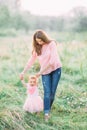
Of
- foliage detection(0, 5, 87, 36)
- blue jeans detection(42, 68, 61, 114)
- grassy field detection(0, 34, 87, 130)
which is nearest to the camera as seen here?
grassy field detection(0, 34, 87, 130)

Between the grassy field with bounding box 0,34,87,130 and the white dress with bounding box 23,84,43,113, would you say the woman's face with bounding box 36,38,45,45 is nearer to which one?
the white dress with bounding box 23,84,43,113

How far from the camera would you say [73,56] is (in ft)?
36.6

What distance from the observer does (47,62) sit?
6457 millimetres

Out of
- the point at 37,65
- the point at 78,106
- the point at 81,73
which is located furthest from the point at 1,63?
the point at 78,106

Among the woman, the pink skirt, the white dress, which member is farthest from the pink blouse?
the pink skirt

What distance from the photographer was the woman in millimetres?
6395

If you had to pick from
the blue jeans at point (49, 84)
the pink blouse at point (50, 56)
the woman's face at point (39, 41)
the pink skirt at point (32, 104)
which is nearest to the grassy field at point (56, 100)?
the pink skirt at point (32, 104)

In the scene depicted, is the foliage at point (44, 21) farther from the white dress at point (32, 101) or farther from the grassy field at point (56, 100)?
the white dress at point (32, 101)

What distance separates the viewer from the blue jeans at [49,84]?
650 centimetres

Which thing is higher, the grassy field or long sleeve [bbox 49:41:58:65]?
long sleeve [bbox 49:41:58:65]

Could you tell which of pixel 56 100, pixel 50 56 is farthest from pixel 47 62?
pixel 56 100

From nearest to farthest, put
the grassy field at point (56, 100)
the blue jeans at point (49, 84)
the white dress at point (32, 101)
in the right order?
the grassy field at point (56, 100), the blue jeans at point (49, 84), the white dress at point (32, 101)

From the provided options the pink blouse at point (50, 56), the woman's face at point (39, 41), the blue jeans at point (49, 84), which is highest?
the woman's face at point (39, 41)

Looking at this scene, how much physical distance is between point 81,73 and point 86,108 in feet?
5.70
